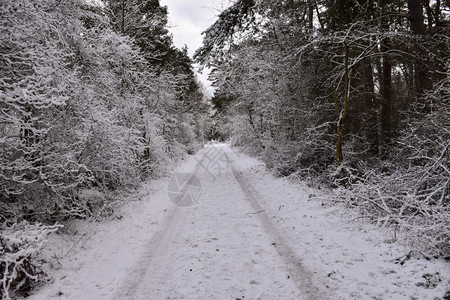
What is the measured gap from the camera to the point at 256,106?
56.9 ft

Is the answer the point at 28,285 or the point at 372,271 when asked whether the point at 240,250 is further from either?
the point at 28,285

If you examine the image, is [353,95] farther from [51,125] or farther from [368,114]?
[51,125]

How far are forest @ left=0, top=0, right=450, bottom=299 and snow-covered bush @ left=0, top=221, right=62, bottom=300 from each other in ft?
0.08

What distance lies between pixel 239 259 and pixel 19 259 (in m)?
3.68

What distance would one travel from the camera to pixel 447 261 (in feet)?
14.2

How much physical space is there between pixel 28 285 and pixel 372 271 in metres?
5.53

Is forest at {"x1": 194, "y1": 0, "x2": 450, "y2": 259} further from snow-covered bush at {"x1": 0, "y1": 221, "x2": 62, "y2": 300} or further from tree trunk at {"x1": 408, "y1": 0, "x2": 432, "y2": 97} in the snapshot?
snow-covered bush at {"x1": 0, "y1": 221, "x2": 62, "y2": 300}

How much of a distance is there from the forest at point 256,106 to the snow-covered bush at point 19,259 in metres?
0.03

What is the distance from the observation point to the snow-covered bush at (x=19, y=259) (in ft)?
13.4

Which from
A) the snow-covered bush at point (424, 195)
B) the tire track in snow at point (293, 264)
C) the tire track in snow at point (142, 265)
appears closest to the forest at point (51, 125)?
the tire track in snow at point (142, 265)

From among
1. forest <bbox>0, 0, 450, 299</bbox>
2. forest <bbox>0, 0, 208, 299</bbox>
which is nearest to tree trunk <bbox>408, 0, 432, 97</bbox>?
forest <bbox>0, 0, 450, 299</bbox>

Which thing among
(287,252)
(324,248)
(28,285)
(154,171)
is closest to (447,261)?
(324,248)

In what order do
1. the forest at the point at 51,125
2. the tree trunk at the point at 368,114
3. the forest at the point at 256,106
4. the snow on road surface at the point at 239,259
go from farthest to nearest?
the tree trunk at the point at 368,114 → the forest at the point at 256,106 → the forest at the point at 51,125 → the snow on road surface at the point at 239,259

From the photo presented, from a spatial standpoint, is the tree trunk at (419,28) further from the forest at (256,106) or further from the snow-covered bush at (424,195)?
the snow-covered bush at (424,195)
